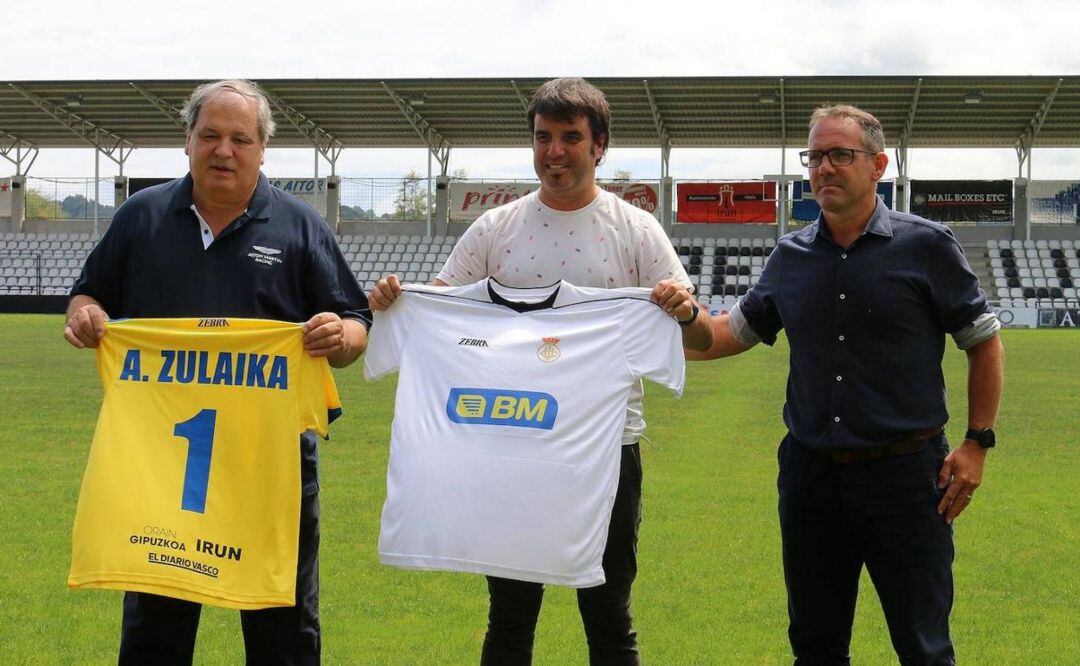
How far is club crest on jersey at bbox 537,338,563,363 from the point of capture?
3.78m

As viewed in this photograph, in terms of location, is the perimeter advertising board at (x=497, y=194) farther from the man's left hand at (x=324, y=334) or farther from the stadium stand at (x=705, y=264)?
the man's left hand at (x=324, y=334)

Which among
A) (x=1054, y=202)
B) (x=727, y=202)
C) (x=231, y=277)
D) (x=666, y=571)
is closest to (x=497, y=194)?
(x=727, y=202)

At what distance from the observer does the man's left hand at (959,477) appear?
356 cm

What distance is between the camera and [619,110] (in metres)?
41.2

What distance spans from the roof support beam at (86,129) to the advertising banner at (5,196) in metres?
4.88

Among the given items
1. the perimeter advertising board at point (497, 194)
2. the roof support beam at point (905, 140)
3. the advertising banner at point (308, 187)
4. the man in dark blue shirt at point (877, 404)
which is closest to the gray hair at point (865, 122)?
the man in dark blue shirt at point (877, 404)

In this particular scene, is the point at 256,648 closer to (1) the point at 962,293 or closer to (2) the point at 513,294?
(2) the point at 513,294

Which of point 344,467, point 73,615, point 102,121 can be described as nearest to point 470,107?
point 102,121

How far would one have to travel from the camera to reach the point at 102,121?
45719 mm

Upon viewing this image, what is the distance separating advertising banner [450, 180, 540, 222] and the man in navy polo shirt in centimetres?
4097

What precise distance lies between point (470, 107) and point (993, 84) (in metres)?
18.5

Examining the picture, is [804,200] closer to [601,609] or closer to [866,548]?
[866,548]

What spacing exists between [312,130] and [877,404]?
4322cm

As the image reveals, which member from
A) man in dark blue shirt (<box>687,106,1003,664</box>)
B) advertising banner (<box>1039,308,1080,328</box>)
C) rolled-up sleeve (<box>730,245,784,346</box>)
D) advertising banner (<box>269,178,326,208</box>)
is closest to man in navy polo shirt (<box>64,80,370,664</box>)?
rolled-up sleeve (<box>730,245,784,346</box>)
